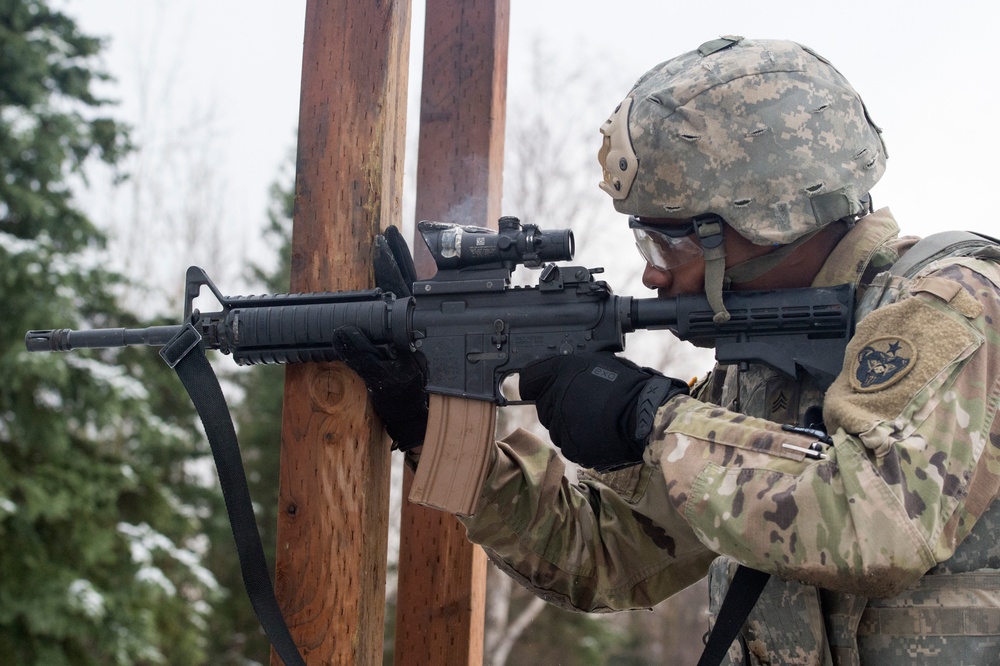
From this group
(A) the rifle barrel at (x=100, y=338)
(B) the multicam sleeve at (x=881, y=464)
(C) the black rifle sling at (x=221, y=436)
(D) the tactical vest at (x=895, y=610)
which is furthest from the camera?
(A) the rifle barrel at (x=100, y=338)

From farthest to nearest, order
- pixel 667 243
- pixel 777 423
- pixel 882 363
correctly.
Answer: pixel 667 243 → pixel 777 423 → pixel 882 363

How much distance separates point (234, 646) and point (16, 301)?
7.05m

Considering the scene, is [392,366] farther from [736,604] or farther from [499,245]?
[736,604]

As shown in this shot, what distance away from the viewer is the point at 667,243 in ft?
9.26

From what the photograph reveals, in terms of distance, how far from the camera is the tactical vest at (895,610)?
2389 millimetres

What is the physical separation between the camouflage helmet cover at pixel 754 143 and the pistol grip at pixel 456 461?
2.50ft

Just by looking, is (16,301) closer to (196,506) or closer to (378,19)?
(196,506)

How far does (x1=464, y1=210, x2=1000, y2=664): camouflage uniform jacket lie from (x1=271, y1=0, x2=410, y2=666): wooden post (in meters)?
0.87

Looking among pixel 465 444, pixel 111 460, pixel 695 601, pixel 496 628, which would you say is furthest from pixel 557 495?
pixel 695 601

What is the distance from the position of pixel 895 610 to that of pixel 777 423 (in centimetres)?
53

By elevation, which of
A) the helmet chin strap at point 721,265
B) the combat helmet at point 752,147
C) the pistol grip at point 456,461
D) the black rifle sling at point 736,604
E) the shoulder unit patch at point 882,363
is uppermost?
the combat helmet at point 752,147

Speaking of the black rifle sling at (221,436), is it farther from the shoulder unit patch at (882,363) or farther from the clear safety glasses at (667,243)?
the shoulder unit patch at (882,363)

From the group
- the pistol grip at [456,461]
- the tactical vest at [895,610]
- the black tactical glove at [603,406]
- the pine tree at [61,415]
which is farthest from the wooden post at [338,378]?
the pine tree at [61,415]

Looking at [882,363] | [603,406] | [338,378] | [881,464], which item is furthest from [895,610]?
[338,378]
